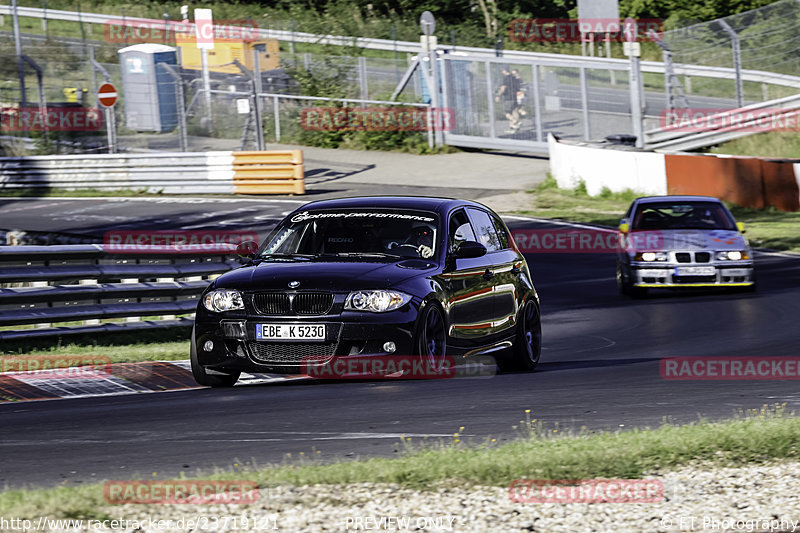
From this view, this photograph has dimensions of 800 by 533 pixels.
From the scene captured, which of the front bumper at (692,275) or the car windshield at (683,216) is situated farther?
the car windshield at (683,216)

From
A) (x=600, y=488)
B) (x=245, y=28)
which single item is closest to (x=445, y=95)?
(x=245, y=28)

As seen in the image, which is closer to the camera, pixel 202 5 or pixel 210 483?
pixel 210 483

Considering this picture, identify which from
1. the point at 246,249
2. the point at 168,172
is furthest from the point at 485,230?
the point at 168,172

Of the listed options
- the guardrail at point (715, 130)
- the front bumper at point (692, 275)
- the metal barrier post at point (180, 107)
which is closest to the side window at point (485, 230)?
the front bumper at point (692, 275)

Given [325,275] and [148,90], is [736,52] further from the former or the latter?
[325,275]

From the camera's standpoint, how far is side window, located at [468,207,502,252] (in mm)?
11125

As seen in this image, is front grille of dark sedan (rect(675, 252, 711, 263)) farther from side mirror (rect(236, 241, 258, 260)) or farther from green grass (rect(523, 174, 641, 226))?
green grass (rect(523, 174, 641, 226))

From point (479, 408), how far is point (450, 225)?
8.52 feet

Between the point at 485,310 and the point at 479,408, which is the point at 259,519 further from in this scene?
the point at 485,310

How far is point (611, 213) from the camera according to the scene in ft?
93.6

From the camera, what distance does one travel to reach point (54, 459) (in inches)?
261

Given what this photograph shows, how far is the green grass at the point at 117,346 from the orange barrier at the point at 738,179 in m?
17.2

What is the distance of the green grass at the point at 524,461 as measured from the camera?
5.48 metres

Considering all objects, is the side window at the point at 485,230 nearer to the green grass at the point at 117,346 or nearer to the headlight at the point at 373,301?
the headlight at the point at 373,301
